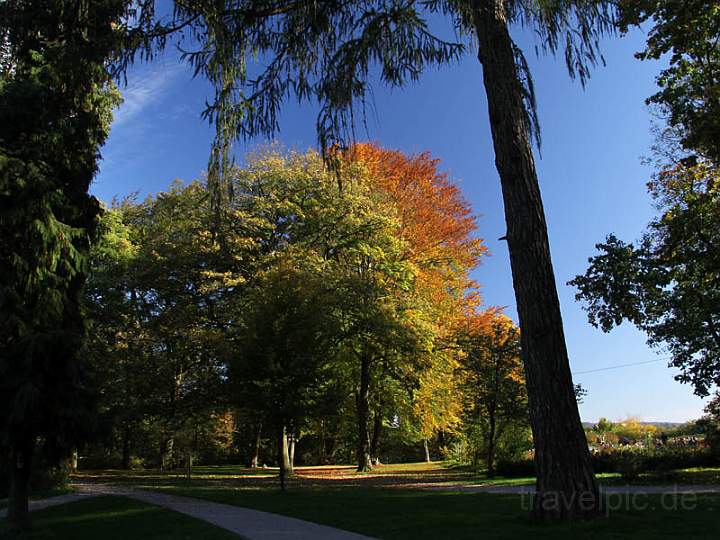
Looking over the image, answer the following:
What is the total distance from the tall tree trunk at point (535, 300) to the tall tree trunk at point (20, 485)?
8.91m

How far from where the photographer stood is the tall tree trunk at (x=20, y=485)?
32.0 ft

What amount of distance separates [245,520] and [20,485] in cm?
432

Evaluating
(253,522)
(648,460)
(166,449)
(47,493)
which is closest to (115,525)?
(253,522)

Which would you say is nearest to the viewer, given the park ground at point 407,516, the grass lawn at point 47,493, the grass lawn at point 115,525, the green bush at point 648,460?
the park ground at point 407,516

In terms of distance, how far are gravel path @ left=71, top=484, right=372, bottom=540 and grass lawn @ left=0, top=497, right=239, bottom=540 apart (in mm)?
329

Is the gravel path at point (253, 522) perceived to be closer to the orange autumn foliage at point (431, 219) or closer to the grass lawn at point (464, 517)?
the grass lawn at point (464, 517)

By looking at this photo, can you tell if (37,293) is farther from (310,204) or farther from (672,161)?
(672,161)

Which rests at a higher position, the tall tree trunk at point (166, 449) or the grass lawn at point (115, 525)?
the tall tree trunk at point (166, 449)

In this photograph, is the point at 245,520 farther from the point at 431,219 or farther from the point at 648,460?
the point at 431,219

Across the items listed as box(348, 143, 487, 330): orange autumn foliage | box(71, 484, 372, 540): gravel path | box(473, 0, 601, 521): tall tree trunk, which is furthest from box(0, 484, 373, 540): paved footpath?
box(348, 143, 487, 330): orange autumn foliage

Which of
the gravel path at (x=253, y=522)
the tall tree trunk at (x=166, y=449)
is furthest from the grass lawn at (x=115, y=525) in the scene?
the tall tree trunk at (x=166, y=449)

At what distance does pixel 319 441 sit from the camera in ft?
115

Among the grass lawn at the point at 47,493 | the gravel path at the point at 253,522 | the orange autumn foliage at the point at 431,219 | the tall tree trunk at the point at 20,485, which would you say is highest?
the orange autumn foliage at the point at 431,219

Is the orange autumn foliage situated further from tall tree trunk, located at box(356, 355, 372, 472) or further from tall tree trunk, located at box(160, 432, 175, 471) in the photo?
tall tree trunk, located at box(160, 432, 175, 471)
